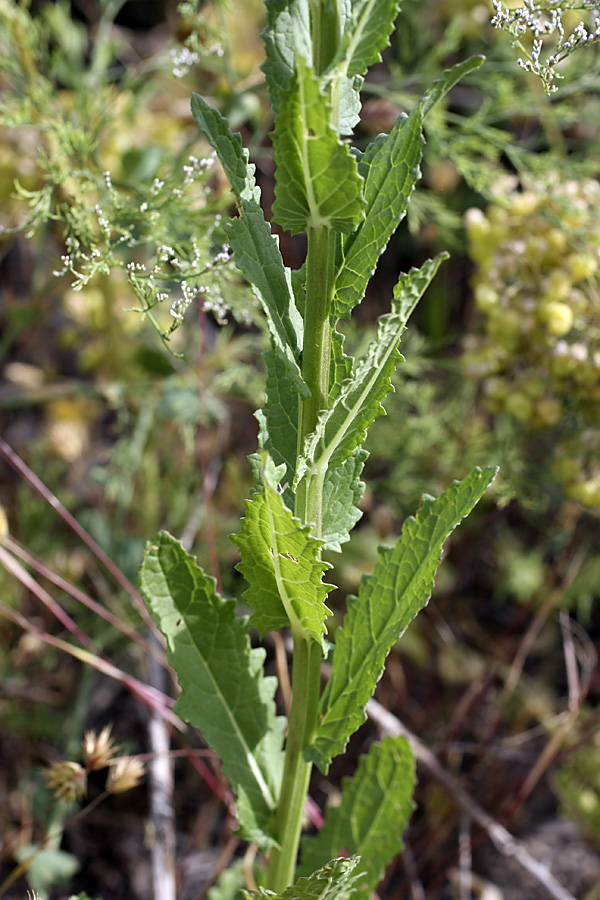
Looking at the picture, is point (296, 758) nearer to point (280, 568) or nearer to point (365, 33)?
point (280, 568)

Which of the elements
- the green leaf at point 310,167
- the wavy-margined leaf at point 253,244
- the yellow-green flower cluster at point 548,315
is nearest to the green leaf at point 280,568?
the wavy-margined leaf at point 253,244

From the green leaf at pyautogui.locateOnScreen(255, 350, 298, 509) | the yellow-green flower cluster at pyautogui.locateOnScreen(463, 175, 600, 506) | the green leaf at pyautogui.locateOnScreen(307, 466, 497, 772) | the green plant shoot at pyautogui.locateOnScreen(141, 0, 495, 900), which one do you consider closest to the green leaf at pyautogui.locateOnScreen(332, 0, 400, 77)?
the green plant shoot at pyautogui.locateOnScreen(141, 0, 495, 900)

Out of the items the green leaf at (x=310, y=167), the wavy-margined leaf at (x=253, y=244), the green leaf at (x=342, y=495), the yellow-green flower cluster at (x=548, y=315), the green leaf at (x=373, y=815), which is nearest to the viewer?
the green leaf at (x=310, y=167)

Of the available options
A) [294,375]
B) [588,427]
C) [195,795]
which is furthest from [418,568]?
[195,795]

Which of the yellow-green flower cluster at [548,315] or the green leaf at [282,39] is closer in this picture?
the green leaf at [282,39]

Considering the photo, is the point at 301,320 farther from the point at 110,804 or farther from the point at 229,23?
the point at 229,23

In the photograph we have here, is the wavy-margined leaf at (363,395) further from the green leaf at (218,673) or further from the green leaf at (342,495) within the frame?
the green leaf at (218,673)

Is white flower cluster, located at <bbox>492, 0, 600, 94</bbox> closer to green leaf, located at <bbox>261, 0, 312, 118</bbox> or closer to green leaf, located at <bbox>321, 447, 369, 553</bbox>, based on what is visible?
green leaf, located at <bbox>261, 0, 312, 118</bbox>
